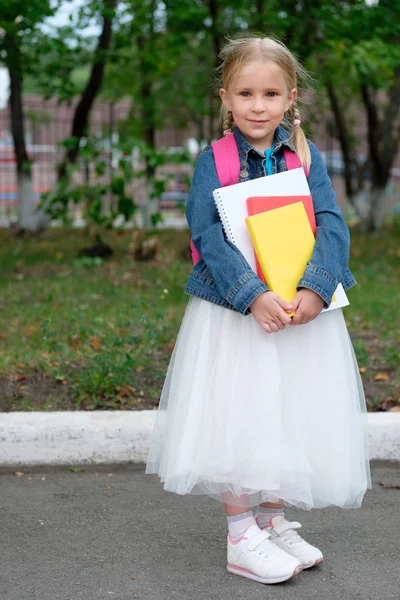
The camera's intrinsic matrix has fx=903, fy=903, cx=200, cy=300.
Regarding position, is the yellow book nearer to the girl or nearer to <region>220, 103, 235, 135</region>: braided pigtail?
the girl

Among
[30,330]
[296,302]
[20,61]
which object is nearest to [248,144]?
[296,302]

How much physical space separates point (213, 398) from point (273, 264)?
47 centimetres

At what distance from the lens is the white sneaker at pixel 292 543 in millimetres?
2984

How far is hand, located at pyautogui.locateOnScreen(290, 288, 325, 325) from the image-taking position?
2.76 metres

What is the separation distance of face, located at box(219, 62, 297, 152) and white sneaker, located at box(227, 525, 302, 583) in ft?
4.32

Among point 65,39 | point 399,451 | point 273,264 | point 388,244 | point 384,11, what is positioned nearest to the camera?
point 273,264

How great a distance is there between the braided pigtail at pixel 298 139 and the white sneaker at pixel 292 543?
122cm

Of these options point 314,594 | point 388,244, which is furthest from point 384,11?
point 314,594

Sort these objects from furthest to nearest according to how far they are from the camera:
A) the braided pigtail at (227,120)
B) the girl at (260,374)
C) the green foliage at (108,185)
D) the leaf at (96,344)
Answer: the green foliage at (108,185) < the leaf at (96,344) < the braided pigtail at (227,120) < the girl at (260,374)

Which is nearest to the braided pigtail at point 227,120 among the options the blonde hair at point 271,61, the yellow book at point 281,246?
the blonde hair at point 271,61

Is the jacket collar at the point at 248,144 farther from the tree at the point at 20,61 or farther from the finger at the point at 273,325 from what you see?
the tree at the point at 20,61

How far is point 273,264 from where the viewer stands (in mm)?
2801

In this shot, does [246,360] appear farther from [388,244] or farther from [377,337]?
[388,244]

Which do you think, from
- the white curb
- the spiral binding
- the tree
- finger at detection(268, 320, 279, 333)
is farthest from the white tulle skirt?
the tree
